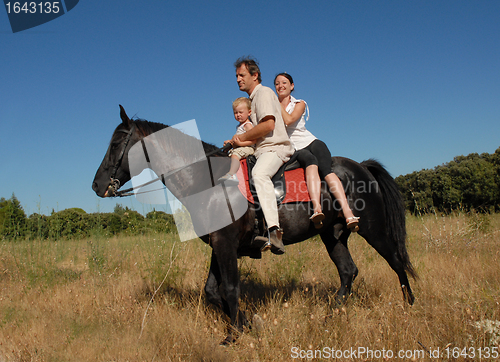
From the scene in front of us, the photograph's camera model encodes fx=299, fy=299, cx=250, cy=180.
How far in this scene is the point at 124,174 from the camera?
12.0ft

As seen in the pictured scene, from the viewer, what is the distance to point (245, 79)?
147 inches

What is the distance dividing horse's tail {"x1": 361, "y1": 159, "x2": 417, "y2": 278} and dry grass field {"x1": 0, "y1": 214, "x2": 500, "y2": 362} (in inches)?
25.8

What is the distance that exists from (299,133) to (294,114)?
0.97ft

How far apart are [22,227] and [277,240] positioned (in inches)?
287

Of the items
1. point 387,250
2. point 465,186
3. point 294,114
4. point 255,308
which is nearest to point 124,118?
point 294,114

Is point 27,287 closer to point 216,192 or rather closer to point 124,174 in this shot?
point 124,174

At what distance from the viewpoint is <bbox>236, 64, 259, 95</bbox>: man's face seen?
373 cm

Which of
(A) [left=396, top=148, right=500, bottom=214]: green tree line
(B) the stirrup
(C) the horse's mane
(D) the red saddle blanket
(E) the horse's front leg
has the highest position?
(C) the horse's mane

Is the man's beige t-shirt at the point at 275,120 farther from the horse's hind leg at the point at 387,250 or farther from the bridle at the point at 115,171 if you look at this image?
the horse's hind leg at the point at 387,250

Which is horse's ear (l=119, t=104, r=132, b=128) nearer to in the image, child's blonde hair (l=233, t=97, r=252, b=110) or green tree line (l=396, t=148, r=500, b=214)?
child's blonde hair (l=233, t=97, r=252, b=110)

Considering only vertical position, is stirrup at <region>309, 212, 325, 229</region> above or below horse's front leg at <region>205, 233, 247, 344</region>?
above

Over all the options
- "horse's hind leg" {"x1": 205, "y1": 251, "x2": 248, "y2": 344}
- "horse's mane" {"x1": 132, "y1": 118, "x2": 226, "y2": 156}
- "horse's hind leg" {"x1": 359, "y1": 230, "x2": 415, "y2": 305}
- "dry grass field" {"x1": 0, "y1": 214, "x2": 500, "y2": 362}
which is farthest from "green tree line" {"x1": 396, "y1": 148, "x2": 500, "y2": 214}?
"horse's mane" {"x1": 132, "y1": 118, "x2": 226, "y2": 156}

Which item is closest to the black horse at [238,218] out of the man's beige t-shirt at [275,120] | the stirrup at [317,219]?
the stirrup at [317,219]

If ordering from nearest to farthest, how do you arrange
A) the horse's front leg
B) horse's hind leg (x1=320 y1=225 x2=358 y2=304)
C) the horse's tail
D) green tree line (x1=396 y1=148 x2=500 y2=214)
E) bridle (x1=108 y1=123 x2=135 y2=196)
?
1. the horse's front leg
2. bridle (x1=108 y1=123 x2=135 y2=196)
3. the horse's tail
4. horse's hind leg (x1=320 y1=225 x2=358 y2=304)
5. green tree line (x1=396 y1=148 x2=500 y2=214)
